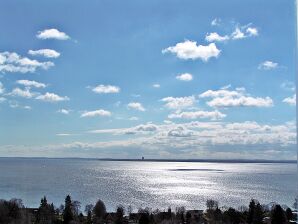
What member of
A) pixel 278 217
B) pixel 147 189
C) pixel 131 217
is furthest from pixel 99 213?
pixel 147 189

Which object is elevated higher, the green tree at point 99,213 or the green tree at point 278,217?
the green tree at point 278,217

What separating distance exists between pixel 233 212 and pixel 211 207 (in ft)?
3.23

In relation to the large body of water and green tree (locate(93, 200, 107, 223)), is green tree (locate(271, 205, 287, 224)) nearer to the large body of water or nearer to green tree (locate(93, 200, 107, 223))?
green tree (locate(93, 200, 107, 223))

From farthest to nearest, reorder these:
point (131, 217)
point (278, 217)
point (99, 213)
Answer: point (131, 217)
point (99, 213)
point (278, 217)

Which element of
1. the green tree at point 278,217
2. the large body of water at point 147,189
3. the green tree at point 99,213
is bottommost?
the large body of water at point 147,189

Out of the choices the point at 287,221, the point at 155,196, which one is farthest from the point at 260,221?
the point at 155,196

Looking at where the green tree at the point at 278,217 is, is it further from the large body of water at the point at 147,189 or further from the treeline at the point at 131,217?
the large body of water at the point at 147,189

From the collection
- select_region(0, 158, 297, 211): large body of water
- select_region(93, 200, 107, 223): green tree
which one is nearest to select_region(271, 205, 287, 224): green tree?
select_region(93, 200, 107, 223): green tree

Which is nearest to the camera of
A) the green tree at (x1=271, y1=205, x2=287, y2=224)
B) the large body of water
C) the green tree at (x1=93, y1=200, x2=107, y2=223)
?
the green tree at (x1=271, y1=205, x2=287, y2=224)

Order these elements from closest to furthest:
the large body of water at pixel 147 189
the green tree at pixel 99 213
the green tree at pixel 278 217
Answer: the green tree at pixel 278 217, the green tree at pixel 99 213, the large body of water at pixel 147 189

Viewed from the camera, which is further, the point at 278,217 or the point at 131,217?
the point at 131,217

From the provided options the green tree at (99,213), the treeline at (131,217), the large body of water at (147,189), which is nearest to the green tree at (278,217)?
the treeline at (131,217)

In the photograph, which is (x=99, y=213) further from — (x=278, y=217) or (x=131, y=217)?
(x=278, y=217)

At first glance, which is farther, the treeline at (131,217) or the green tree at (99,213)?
the green tree at (99,213)
